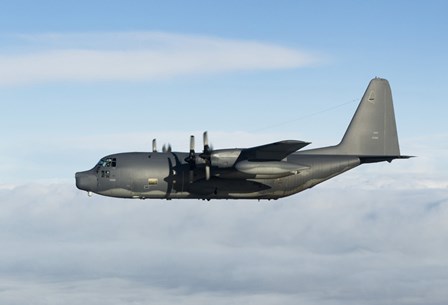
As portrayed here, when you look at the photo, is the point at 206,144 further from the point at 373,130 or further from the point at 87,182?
the point at 373,130

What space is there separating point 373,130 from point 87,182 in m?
18.4

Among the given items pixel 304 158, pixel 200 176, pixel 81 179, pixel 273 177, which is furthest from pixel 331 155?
pixel 81 179

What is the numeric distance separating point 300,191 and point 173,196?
800cm

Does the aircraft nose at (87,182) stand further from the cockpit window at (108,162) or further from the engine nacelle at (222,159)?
the engine nacelle at (222,159)

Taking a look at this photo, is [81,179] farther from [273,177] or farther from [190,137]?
[273,177]

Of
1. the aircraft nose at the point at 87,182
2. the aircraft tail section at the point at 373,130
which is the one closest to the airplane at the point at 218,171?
the aircraft nose at the point at 87,182

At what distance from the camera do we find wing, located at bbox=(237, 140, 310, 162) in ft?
131

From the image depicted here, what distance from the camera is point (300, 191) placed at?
4469 centimetres

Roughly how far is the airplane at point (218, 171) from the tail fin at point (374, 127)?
0.48 meters

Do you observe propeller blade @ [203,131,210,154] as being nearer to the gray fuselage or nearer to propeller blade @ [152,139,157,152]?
the gray fuselage

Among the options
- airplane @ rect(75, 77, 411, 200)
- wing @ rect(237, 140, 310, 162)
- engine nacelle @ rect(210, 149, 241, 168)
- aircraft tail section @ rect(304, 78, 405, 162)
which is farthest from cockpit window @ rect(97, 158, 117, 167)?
aircraft tail section @ rect(304, 78, 405, 162)

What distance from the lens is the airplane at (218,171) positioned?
134 feet

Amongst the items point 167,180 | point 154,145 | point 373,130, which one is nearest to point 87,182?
point 167,180

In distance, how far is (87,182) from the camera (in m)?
42.4
